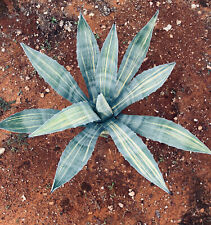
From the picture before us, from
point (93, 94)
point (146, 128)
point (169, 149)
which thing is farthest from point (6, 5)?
point (169, 149)

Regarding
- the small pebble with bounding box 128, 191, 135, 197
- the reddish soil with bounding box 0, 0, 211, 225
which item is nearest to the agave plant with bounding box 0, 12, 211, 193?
the reddish soil with bounding box 0, 0, 211, 225

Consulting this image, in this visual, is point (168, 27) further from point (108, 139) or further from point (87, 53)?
point (108, 139)

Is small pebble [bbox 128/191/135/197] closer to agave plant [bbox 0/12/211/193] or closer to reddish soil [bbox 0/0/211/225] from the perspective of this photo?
reddish soil [bbox 0/0/211/225]

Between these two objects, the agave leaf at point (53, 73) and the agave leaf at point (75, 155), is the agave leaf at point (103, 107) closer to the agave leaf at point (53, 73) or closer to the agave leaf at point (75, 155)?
the agave leaf at point (75, 155)

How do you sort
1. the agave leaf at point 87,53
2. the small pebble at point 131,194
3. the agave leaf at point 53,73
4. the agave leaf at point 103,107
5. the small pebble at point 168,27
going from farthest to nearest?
1. the small pebble at point 168,27
2. the small pebble at point 131,194
3. the agave leaf at point 87,53
4. the agave leaf at point 53,73
5. the agave leaf at point 103,107

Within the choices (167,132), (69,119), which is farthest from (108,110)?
(167,132)

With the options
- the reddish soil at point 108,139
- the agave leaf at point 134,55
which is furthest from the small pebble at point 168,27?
the agave leaf at point 134,55

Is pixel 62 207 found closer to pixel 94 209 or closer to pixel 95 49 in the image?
pixel 94 209
